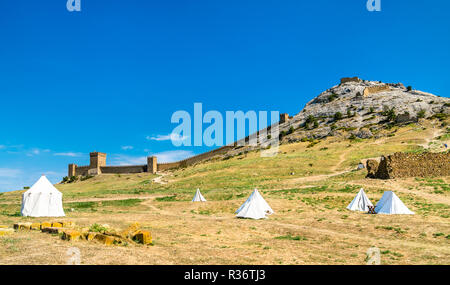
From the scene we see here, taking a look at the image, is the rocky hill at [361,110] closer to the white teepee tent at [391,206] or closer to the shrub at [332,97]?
the shrub at [332,97]

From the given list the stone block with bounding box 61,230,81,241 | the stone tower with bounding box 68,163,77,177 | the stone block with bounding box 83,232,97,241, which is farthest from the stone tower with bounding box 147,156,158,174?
the stone block with bounding box 83,232,97,241

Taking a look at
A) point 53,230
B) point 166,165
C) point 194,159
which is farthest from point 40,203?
point 166,165

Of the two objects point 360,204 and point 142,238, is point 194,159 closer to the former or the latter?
point 360,204

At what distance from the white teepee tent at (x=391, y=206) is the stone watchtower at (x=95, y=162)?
89.3 m

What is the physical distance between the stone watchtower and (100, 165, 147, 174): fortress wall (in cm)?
132

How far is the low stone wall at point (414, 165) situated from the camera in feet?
109

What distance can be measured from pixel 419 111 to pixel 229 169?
171ft

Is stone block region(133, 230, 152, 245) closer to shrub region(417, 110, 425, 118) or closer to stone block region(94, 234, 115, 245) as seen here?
stone block region(94, 234, 115, 245)

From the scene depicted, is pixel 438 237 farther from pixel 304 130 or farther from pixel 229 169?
pixel 304 130

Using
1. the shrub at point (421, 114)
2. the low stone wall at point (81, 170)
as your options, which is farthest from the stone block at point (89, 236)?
the low stone wall at point (81, 170)
